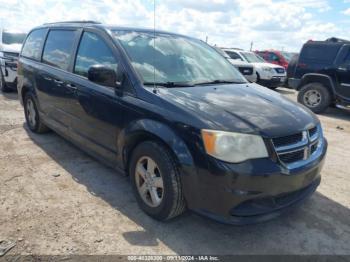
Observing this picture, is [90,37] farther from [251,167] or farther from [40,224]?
[251,167]

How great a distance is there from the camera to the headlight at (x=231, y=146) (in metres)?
2.54

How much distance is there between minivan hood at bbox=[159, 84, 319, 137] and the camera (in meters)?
2.66

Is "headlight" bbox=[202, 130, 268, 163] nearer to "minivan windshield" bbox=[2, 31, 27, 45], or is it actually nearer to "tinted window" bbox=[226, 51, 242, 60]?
"minivan windshield" bbox=[2, 31, 27, 45]

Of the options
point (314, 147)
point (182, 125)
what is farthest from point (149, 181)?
point (314, 147)

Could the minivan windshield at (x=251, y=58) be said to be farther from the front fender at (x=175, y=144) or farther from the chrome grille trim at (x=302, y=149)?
the front fender at (x=175, y=144)

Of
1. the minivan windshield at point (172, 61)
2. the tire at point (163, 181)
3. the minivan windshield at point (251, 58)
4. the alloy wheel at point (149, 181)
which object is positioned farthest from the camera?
the minivan windshield at point (251, 58)

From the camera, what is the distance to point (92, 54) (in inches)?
150

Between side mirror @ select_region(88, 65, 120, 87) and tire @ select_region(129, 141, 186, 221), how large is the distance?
745 millimetres

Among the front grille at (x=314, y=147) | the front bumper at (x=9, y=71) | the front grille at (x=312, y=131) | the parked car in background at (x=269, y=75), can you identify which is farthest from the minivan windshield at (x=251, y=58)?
the front grille at (x=314, y=147)

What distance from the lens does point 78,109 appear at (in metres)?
4.02

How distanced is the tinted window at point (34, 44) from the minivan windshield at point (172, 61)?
2.25 metres

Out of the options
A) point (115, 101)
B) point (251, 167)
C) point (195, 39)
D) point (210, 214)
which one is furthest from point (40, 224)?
point (195, 39)

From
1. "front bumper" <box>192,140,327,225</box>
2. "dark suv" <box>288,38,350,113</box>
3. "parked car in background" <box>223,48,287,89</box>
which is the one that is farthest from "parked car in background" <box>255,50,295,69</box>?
"front bumper" <box>192,140,327,225</box>

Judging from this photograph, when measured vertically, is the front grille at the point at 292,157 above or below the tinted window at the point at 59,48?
below
